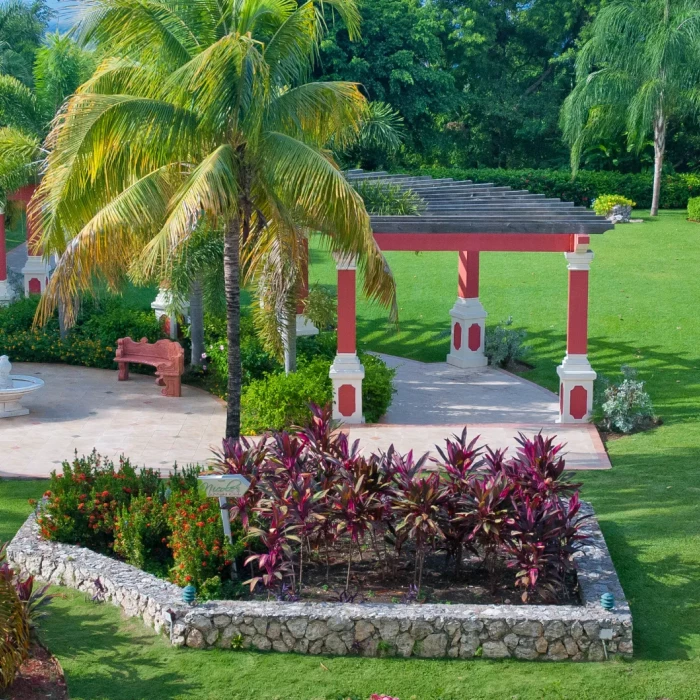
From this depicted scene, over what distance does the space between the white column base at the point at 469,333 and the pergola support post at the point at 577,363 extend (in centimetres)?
371

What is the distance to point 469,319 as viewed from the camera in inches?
713

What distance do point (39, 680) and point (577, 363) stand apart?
29.4 feet

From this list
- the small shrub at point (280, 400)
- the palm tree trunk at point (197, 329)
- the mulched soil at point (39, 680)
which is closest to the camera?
the mulched soil at point (39, 680)

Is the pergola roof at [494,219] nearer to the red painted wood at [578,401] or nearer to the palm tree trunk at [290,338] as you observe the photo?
the palm tree trunk at [290,338]

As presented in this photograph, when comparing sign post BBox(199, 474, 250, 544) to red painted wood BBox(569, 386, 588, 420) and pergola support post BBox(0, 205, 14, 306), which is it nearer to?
red painted wood BBox(569, 386, 588, 420)

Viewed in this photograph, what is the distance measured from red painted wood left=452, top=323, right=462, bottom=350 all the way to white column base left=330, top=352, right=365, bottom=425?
4216 millimetres

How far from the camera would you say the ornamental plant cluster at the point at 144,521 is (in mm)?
8711

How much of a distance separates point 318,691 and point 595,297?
1665 cm

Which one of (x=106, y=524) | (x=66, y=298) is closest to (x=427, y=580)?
(x=106, y=524)

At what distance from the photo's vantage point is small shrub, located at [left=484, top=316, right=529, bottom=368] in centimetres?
1808

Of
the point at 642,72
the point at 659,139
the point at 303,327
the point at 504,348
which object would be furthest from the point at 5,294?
the point at 642,72

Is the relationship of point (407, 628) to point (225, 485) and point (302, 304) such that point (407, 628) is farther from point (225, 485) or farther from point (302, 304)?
point (302, 304)

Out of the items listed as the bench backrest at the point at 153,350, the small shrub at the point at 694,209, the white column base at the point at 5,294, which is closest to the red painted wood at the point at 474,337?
the bench backrest at the point at 153,350

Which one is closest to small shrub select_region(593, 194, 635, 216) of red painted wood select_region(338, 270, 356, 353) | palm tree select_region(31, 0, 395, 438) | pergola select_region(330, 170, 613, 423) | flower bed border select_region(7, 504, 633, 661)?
pergola select_region(330, 170, 613, 423)
